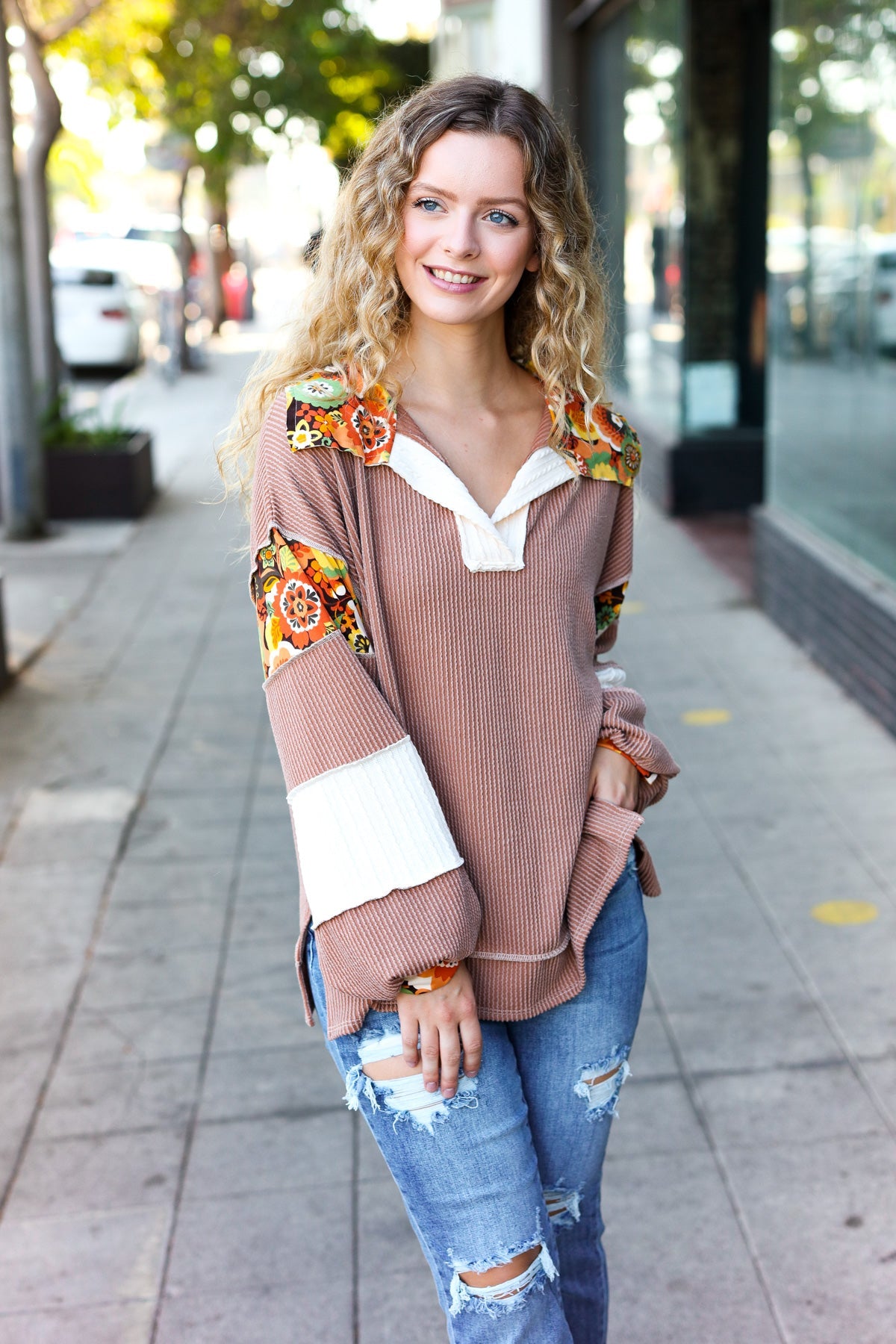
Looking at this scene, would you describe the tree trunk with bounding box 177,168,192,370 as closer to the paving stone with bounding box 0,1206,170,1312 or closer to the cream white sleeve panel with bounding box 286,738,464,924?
A: the paving stone with bounding box 0,1206,170,1312

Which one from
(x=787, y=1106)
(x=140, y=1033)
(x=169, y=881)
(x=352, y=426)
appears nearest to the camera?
(x=352, y=426)

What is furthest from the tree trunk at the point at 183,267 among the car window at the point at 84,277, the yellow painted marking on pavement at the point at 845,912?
the yellow painted marking on pavement at the point at 845,912

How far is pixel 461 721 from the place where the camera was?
6.30ft

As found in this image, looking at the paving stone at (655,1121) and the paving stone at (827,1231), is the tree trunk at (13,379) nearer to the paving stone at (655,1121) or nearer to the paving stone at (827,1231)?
the paving stone at (655,1121)

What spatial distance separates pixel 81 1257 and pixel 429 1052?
1.57 m

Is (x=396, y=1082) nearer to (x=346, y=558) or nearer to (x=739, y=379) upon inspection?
(x=346, y=558)

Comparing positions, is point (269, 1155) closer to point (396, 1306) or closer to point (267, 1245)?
point (267, 1245)

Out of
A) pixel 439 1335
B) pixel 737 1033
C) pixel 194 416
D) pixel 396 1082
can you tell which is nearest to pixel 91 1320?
pixel 439 1335

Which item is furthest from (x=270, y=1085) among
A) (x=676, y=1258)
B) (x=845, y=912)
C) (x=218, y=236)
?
(x=218, y=236)

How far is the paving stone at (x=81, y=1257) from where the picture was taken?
2922 millimetres

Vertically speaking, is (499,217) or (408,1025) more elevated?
(499,217)

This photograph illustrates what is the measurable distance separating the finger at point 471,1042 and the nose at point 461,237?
0.97m

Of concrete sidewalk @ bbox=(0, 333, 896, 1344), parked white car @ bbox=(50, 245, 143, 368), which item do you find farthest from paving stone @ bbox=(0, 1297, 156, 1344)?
parked white car @ bbox=(50, 245, 143, 368)

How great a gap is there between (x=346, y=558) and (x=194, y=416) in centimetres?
1565
